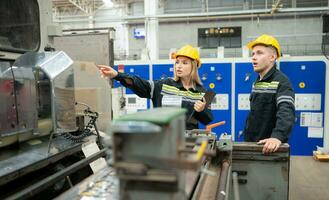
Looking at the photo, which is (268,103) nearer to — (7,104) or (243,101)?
(7,104)

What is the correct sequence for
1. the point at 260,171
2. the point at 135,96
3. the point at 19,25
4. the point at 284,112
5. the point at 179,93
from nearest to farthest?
the point at 260,171
the point at 284,112
the point at 19,25
the point at 179,93
the point at 135,96

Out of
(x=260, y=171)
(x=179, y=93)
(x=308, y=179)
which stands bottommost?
(x=308, y=179)

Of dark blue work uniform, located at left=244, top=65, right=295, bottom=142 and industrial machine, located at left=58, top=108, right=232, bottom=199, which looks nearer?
industrial machine, located at left=58, top=108, right=232, bottom=199

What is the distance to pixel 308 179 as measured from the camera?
3672 mm

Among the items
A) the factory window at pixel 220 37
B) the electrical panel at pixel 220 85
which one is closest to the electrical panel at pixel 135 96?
the electrical panel at pixel 220 85

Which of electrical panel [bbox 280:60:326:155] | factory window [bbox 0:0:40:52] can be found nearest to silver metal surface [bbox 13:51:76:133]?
factory window [bbox 0:0:40:52]

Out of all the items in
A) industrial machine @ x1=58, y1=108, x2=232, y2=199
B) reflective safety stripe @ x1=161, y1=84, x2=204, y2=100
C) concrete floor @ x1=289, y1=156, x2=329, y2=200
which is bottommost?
concrete floor @ x1=289, y1=156, x2=329, y2=200

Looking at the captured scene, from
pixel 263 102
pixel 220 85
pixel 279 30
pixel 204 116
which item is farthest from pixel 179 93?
pixel 279 30

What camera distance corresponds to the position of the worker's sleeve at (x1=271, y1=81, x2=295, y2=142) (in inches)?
65.4

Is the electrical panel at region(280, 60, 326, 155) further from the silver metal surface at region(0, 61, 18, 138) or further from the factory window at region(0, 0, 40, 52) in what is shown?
the silver metal surface at region(0, 61, 18, 138)

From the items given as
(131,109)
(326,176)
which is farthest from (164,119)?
(131,109)

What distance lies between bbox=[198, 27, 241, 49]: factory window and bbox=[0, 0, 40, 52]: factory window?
649cm

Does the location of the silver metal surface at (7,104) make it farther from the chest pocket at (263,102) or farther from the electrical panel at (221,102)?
the electrical panel at (221,102)

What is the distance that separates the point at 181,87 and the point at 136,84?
12.6 inches
